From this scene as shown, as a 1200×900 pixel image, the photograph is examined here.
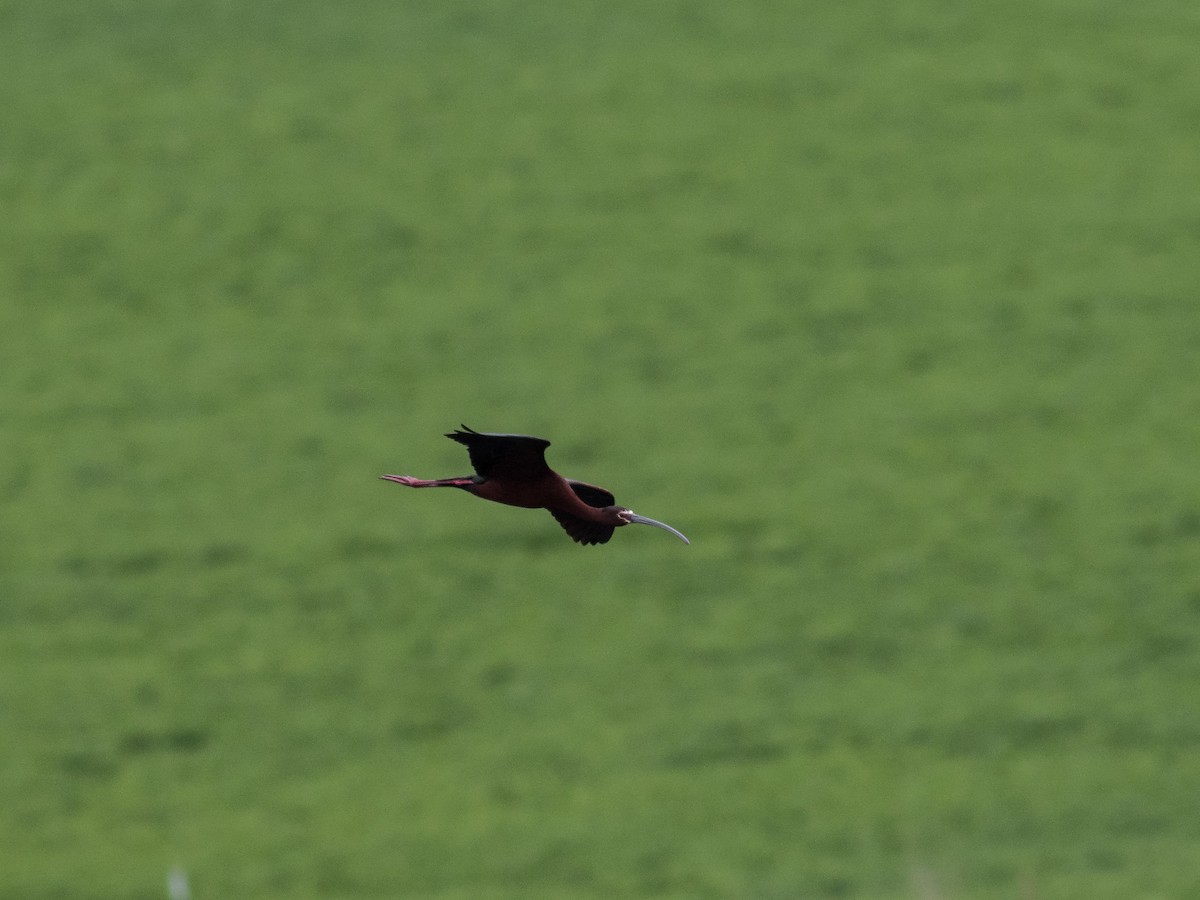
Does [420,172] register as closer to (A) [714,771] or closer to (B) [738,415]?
(B) [738,415]

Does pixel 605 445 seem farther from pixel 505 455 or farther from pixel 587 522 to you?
pixel 505 455

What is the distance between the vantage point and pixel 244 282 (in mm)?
28938

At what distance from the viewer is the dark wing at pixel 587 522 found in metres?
3.12

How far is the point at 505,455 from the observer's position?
9.35 feet

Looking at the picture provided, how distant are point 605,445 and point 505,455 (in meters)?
23.1

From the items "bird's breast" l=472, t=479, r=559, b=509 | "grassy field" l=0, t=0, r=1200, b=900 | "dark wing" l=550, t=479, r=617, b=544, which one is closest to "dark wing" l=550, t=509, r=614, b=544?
"dark wing" l=550, t=479, r=617, b=544

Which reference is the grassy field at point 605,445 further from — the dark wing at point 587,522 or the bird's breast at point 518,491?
the bird's breast at point 518,491

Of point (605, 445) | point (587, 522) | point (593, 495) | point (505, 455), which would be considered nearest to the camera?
point (505, 455)

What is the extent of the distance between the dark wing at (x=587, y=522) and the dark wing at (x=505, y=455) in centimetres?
21

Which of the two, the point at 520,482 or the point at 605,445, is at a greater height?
the point at 605,445

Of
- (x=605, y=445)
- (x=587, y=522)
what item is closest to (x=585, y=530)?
(x=587, y=522)

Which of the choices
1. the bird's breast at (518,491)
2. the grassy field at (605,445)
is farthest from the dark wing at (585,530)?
the grassy field at (605,445)

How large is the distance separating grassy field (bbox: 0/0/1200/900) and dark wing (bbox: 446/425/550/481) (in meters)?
17.1

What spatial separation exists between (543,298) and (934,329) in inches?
228
